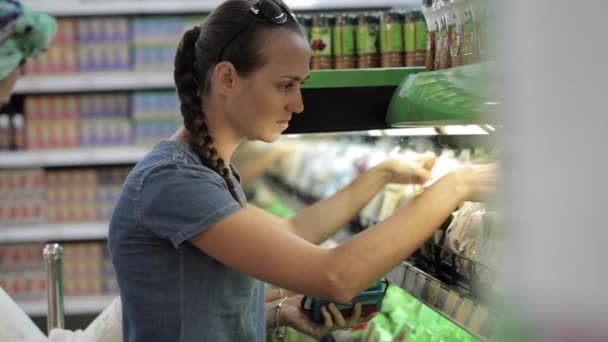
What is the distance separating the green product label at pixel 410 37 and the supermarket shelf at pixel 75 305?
11.5 ft

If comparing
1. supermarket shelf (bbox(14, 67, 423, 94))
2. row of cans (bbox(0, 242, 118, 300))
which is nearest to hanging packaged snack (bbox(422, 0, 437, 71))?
supermarket shelf (bbox(14, 67, 423, 94))

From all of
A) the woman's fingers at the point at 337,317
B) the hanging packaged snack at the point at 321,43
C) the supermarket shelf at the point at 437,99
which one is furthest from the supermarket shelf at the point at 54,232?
the supermarket shelf at the point at 437,99

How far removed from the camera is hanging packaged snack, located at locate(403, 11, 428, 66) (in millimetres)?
2109

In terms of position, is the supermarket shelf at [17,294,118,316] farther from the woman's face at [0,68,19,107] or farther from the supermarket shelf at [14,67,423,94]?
the woman's face at [0,68,19,107]

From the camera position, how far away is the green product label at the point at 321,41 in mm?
2213

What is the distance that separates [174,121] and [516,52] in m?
5.00

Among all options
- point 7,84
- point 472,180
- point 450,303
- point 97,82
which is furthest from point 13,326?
point 97,82

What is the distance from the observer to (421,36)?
213 cm

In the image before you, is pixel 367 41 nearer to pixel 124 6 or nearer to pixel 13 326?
pixel 13 326

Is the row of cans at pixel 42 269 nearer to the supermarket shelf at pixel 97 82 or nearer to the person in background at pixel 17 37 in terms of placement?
the supermarket shelf at pixel 97 82

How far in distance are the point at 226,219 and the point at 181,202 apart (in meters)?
0.09

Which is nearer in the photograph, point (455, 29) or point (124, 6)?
point (455, 29)

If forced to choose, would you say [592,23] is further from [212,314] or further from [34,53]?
[212,314]

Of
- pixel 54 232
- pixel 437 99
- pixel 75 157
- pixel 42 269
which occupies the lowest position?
pixel 42 269
